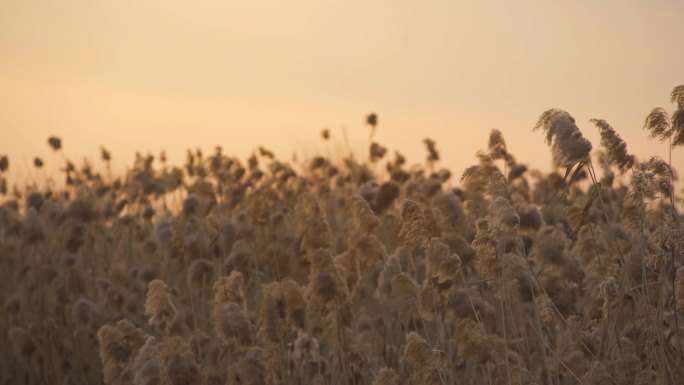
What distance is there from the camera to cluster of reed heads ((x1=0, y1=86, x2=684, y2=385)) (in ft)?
10.3

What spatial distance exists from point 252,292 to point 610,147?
4319mm

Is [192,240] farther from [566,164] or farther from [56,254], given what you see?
[566,164]

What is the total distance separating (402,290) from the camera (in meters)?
3.87

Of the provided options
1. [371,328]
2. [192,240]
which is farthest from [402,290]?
[192,240]

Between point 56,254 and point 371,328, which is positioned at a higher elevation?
point 56,254

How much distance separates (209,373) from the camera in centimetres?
465

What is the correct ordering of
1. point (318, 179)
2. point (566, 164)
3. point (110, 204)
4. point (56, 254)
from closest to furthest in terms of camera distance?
point (566, 164) < point (56, 254) < point (110, 204) < point (318, 179)

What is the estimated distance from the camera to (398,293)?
15.2ft

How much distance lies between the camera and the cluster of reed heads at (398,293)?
3.15m

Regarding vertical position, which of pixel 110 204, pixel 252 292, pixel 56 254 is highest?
pixel 110 204

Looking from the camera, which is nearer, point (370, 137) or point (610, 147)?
point (610, 147)

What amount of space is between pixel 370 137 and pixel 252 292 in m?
3.32

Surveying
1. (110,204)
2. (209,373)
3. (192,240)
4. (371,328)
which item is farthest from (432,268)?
(110,204)

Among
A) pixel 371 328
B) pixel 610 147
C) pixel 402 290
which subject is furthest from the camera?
pixel 371 328
